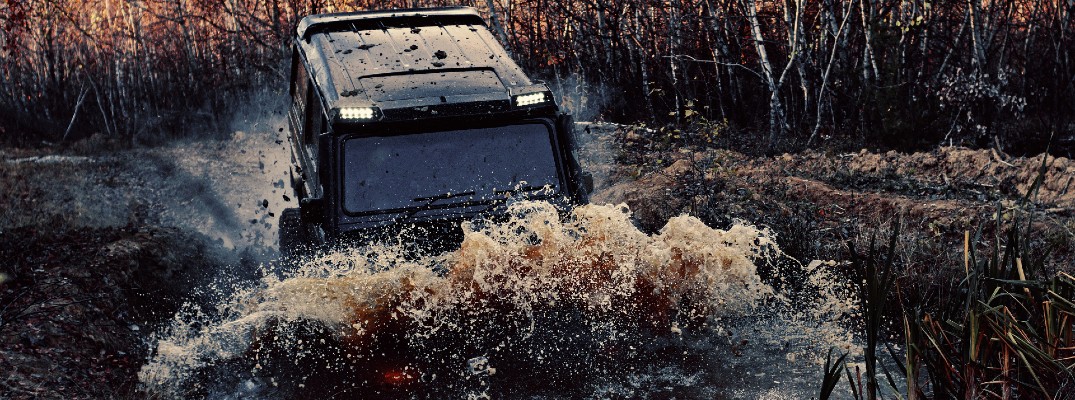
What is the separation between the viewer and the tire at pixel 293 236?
7.69 metres

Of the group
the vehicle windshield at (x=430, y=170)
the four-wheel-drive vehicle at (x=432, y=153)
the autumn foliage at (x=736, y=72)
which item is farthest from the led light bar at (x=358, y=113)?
the autumn foliage at (x=736, y=72)

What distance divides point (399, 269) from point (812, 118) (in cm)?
1170

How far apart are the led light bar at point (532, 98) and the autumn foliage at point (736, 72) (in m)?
6.21

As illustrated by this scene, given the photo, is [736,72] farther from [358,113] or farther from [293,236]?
[358,113]

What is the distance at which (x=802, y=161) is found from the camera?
41.5 ft

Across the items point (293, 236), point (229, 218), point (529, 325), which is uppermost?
point (293, 236)

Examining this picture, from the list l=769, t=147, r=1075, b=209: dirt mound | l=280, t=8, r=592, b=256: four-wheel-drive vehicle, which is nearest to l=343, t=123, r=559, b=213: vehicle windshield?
l=280, t=8, r=592, b=256: four-wheel-drive vehicle

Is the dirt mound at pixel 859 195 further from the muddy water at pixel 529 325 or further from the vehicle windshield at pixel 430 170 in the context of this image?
the vehicle windshield at pixel 430 170

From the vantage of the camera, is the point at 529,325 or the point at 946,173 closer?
the point at 529,325

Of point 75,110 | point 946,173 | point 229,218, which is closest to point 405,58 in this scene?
point 229,218

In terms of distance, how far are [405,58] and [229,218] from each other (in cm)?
542

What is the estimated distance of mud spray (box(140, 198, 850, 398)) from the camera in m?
6.14

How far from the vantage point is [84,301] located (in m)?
7.85

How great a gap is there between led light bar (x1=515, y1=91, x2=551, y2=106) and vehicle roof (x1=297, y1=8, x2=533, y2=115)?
0.11 meters
